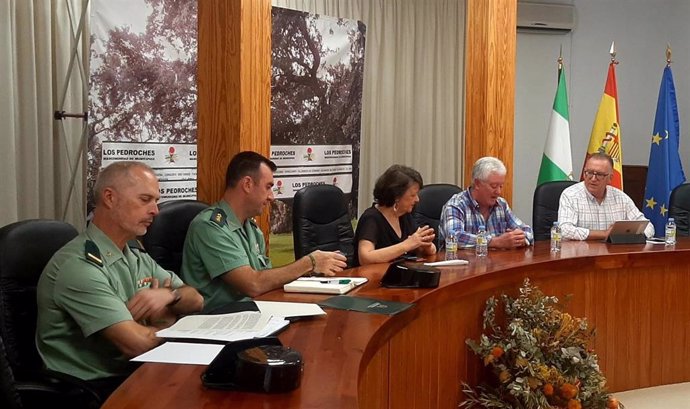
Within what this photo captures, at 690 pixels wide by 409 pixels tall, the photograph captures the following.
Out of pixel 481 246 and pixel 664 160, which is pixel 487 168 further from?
pixel 664 160

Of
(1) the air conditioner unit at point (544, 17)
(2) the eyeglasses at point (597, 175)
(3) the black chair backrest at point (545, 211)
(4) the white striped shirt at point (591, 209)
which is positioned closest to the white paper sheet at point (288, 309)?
(4) the white striped shirt at point (591, 209)

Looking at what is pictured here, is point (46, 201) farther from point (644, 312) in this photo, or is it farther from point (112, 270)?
point (644, 312)

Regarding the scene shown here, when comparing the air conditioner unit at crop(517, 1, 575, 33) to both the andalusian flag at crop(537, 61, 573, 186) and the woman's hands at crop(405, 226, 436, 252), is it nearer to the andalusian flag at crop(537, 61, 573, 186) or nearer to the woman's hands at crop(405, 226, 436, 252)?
the andalusian flag at crop(537, 61, 573, 186)

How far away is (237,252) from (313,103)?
7.65 feet

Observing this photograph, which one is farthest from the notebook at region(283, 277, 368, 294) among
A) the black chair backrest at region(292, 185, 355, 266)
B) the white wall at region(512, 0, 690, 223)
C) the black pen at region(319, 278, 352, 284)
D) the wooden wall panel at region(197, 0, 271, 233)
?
the white wall at region(512, 0, 690, 223)

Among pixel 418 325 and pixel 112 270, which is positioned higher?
pixel 112 270

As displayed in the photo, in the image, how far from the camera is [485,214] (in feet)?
13.9

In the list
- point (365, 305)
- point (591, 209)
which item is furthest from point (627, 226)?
point (365, 305)

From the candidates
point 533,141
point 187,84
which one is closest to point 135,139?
point 187,84

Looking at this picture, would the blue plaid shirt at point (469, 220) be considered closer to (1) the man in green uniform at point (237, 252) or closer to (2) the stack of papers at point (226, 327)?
(1) the man in green uniform at point (237, 252)

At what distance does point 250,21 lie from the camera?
3586 mm

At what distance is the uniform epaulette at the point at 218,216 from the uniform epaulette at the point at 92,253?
0.72 meters

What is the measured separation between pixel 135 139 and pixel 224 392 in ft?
9.13

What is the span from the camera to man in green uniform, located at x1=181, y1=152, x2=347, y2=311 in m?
2.91
